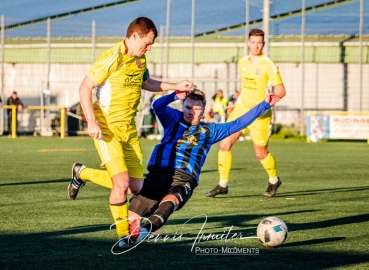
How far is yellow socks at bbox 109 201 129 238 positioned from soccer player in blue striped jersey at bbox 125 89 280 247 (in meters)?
0.15

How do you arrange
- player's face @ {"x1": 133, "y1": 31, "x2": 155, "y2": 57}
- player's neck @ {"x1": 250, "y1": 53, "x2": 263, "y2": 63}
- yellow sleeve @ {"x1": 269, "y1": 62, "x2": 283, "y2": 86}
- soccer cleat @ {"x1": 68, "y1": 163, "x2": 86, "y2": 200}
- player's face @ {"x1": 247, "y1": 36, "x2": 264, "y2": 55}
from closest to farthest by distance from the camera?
player's face @ {"x1": 133, "y1": 31, "x2": 155, "y2": 57}
soccer cleat @ {"x1": 68, "y1": 163, "x2": 86, "y2": 200}
yellow sleeve @ {"x1": 269, "y1": 62, "x2": 283, "y2": 86}
player's face @ {"x1": 247, "y1": 36, "x2": 264, "y2": 55}
player's neck @ {"x1": 250, "y1": 53, "x2": 263, "y2": 63}

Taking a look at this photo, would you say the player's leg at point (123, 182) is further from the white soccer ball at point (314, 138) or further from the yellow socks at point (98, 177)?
the white soccer ball at point (314, 138)

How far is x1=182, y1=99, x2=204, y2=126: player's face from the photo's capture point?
24.2ft

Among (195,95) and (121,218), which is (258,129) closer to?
(195,95)

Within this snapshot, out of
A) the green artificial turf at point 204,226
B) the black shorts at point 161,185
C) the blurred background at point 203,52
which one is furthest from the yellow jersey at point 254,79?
the blurred background at point 203,52

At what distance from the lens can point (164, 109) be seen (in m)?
7.53

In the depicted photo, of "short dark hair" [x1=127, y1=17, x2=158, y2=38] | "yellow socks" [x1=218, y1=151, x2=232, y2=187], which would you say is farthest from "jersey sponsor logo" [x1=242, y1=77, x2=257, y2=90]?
"short dark hair" [x1=127, y1=17, x2=158, y2=38]

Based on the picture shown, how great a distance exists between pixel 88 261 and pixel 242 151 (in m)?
16.6

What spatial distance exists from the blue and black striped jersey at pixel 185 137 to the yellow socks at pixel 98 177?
511 mm

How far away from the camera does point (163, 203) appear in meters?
6.87

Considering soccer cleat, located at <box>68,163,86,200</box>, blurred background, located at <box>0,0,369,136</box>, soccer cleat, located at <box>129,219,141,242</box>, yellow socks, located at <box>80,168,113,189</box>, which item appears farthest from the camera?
blurred background, located at <box>0,0,369,136</box>

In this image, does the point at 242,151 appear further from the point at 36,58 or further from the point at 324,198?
the point at 36,58

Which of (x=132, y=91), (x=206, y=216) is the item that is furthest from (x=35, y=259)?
(x=206, y=216)

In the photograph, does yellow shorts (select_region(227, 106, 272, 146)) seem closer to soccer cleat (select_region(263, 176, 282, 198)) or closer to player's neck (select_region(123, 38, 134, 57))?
soccer cleat (select_region(263, 176, 282, 198))
